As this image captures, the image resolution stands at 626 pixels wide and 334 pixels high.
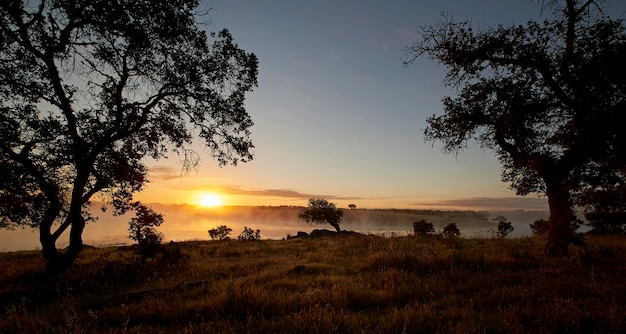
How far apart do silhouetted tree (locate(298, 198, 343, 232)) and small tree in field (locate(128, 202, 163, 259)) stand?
142 ft

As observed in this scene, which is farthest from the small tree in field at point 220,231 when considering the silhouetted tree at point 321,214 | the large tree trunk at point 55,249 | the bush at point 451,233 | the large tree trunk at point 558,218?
the large tree trunk at point 558,218

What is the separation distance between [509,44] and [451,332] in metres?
11.6

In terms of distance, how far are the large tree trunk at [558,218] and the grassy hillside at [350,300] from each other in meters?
1.03

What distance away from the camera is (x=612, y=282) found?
293 inches

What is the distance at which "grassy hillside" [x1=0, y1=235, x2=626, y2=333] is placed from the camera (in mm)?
4938

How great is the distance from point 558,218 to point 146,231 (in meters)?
17.4

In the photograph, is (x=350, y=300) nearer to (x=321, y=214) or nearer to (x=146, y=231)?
(x=146, y=231)

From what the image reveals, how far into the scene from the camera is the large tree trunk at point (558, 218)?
1196cm

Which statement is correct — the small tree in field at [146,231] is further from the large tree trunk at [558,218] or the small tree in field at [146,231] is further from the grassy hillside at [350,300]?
the large tree trunk at [558,218]

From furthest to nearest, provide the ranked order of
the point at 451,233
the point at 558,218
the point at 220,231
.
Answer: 1. the point at 220,231
2. the point at 451,233
3. the point at 558,218

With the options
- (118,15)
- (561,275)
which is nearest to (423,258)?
(561,275)

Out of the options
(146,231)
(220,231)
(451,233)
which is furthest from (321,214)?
(146,231)

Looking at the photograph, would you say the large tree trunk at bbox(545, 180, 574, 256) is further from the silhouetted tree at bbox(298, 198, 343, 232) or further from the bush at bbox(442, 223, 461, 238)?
the silhouetted tree at bbox(298, 198, 343, 232)

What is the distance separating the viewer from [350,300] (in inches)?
253
